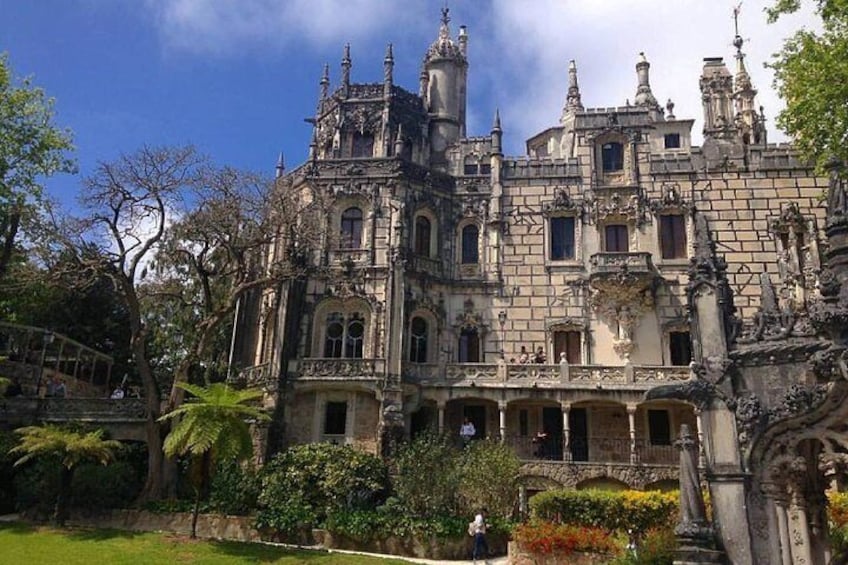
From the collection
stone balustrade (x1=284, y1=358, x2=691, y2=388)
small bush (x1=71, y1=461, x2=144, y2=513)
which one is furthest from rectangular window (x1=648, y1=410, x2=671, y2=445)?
small bush (x1=71, y1=461, x2=144, y2=513)

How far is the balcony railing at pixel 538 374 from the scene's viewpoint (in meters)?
28.7

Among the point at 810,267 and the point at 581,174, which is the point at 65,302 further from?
the point at 810,267

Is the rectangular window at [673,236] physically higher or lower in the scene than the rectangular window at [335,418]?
higher

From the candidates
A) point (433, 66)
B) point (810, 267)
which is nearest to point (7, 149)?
point (433, 66)

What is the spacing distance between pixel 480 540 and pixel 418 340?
13.1 metres

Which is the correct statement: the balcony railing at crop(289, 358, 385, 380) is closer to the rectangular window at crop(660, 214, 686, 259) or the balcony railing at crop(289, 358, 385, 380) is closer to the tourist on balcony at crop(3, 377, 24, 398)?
the tourist on balcony at crop(3, 377, 24, 398)

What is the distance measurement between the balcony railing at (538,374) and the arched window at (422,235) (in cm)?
596

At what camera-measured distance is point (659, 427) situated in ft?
97.9

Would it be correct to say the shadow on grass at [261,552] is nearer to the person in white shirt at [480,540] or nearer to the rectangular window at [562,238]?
the person in white shirt at [480,540]

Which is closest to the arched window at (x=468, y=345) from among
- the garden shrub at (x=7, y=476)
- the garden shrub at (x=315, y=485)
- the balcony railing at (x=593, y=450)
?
the balcony railing at (x=593, y=450)

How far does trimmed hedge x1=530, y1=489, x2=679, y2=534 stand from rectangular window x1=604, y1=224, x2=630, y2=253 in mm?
14628

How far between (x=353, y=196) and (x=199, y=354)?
10.6m

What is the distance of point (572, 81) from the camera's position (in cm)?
4606

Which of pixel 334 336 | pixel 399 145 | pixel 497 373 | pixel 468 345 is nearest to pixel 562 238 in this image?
pixel 468 345
